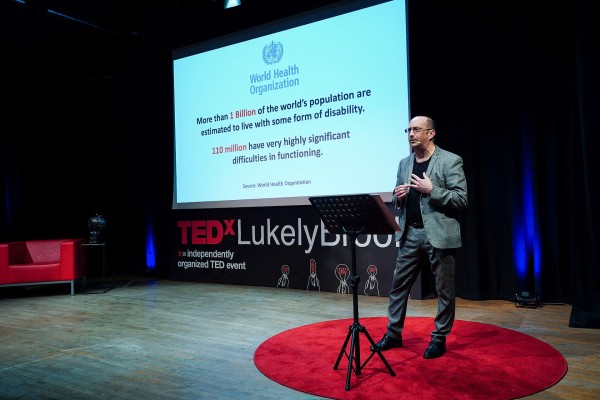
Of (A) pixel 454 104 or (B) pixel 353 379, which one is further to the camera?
(A) pixel 454 104

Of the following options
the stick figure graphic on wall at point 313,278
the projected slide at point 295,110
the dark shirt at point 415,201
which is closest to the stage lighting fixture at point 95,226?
the projected slide at point 295,110

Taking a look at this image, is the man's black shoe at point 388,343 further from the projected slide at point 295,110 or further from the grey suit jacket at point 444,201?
the projected slide at point 295,110

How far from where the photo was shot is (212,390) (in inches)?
101

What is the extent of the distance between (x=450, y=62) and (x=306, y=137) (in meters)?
1.74

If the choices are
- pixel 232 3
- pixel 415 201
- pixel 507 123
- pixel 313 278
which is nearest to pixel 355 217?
pixel 415 201

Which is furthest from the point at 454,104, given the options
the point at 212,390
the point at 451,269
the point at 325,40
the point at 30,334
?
the point at 30,334

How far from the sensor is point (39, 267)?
225 inches

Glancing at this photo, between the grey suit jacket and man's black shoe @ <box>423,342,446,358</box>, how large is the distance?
61 centimetres

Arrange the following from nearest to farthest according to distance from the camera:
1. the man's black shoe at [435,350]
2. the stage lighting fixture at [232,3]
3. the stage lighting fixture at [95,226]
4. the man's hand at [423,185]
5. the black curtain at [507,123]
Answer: the man's hand at [423,185] → the man's black shoe at [435,350] → the black curtain at [507,123] → the stage lighting fixture at [232,3] → the stage lighting fixture at [95,226]

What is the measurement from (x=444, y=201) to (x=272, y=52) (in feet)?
12.6

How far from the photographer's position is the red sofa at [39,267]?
5629mm

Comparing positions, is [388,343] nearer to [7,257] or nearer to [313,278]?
[313,278]

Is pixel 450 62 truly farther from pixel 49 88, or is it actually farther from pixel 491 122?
pixel 49 88

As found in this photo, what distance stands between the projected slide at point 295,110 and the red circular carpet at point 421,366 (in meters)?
2.10
